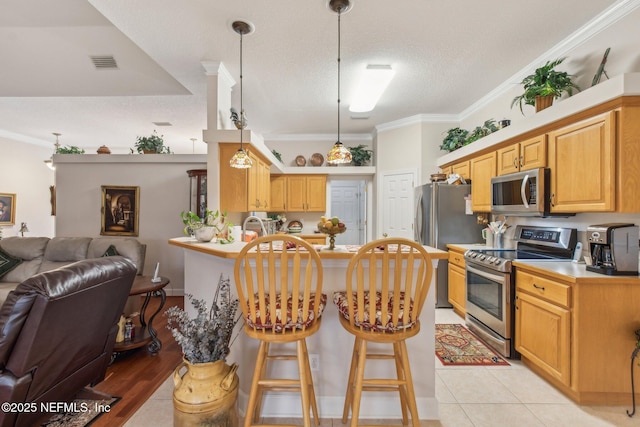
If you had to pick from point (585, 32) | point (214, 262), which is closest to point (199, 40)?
point (214, 262)

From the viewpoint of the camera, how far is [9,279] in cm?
334

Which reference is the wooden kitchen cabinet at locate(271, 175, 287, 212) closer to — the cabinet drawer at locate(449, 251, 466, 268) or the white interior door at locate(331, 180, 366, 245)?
the white interior door at locate(331, 180, 366, 245)

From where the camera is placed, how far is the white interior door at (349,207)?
729 centimetres

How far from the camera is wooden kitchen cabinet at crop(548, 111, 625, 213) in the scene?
2035 millimetres

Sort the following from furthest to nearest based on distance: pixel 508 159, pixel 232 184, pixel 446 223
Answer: pixel 446 223, pixel 508 159, pixel 232 184

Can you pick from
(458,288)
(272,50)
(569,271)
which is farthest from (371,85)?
(458,288)

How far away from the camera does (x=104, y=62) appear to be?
123 inches

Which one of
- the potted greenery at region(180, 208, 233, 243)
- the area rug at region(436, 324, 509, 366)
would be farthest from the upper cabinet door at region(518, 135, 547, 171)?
the potted greenery at region(180, 208, 233, 243)

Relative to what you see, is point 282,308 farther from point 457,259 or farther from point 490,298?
point 457,259

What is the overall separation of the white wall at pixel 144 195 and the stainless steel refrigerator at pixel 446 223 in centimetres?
365

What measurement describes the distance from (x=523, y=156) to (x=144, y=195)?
5.27 m

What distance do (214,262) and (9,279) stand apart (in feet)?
10.4

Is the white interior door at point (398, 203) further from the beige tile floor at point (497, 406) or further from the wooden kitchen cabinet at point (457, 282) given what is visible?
the beige tile floor at point (497, 406)

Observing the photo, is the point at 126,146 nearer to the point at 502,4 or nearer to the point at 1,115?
the point at 1,115
